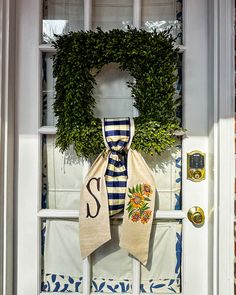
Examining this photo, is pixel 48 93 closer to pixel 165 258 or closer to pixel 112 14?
pixel 112 14

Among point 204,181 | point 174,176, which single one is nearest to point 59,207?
point 174,176

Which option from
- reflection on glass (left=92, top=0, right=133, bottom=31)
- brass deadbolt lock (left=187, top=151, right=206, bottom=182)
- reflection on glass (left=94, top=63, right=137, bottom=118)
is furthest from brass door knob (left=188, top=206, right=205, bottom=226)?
reflection on glass (left=92, top=0, right=133, bottom=31)

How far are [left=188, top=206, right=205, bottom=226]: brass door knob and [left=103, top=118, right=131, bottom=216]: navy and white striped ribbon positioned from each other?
318mm

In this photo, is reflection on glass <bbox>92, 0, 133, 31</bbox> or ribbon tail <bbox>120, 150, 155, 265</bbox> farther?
reflection on glass <bbox>92, 0, 133, 31</bbox>

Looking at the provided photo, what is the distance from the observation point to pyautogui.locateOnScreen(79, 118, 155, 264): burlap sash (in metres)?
1.33

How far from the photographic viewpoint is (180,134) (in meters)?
1.39

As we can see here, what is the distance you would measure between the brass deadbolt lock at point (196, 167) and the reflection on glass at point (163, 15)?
0.53 meters

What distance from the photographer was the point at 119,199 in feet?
4.40

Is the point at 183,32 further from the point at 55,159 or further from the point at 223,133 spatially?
the point at 55,159

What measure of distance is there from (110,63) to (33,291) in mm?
1106

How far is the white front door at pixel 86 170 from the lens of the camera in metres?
1.40

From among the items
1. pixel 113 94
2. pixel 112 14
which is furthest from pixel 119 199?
pixel 112 14

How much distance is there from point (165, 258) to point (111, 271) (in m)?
0.26

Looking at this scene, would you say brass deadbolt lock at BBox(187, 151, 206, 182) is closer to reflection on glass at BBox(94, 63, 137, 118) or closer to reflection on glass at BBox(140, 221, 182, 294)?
reflection on glass at BBox(140, 221, 182, 294)
